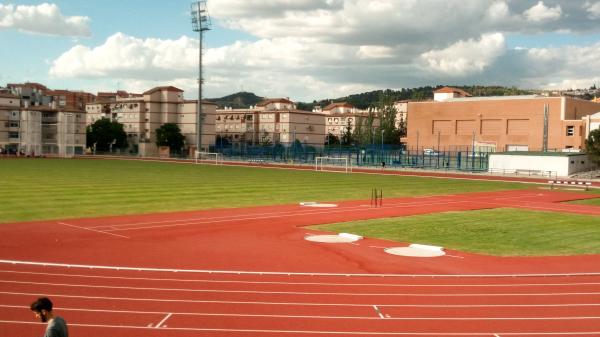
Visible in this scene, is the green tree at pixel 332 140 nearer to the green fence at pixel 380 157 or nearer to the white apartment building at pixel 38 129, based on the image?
the green fence at pixel 380 157

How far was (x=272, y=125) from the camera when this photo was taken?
150 metres

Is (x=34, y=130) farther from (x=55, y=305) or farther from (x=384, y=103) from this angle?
(x=55, y=305)

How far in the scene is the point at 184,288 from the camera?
1308 cm

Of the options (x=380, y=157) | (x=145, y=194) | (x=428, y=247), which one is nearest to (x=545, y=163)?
(x=380, y=157)

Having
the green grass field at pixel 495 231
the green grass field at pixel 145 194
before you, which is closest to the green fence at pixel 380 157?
the green grass field at pixel 145 194

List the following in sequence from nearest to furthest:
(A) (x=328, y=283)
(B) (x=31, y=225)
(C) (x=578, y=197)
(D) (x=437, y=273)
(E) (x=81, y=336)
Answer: (E) (x=81, y=336) → (A) (x=328, y=283) → (D) (x=437, y=273) → (B) (x=31, y=225) → (C) (x=578, y=197)

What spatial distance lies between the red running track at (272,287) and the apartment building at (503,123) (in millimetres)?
82301

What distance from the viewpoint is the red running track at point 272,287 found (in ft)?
34.6

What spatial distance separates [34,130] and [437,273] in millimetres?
111951

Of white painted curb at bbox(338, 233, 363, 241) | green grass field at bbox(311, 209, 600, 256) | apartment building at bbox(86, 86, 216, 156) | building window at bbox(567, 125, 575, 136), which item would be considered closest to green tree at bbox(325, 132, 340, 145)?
apartment building at bbox(86, 86, 216, 156)

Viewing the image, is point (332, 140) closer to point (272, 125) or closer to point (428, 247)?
point (272, 125)

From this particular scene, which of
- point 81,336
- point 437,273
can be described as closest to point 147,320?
point 81,336

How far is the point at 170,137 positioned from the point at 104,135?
15.7 metres

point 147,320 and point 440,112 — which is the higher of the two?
point 440,112
